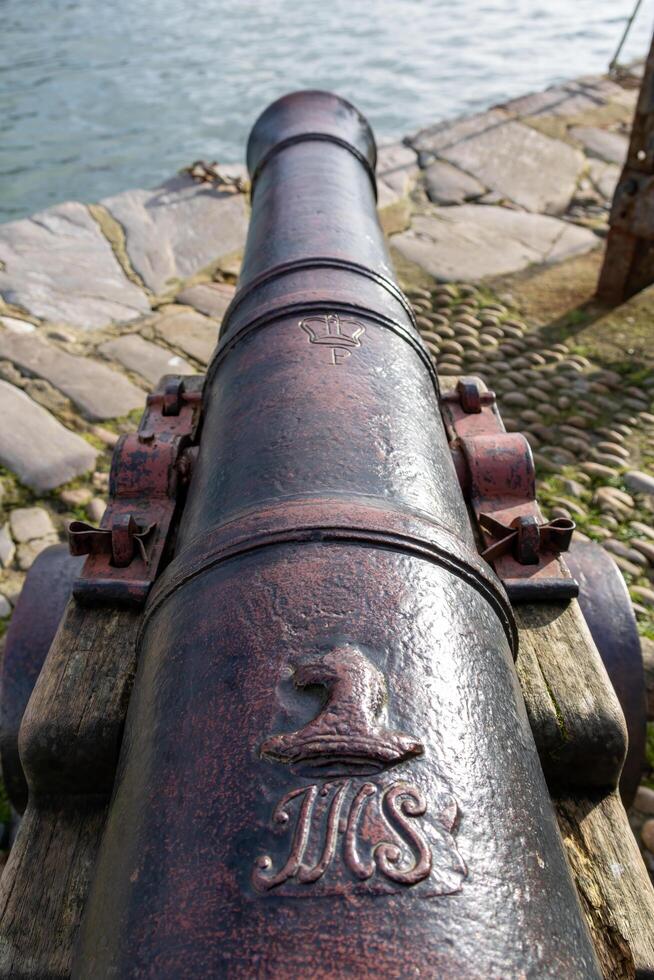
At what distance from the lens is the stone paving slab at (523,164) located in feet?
19.9

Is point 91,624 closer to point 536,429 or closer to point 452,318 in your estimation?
point 536,429

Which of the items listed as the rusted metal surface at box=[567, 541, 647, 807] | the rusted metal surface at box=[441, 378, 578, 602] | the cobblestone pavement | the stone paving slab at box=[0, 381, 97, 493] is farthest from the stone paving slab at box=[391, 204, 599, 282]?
the rusted metal surface at box=[567, 541, 647, 807]

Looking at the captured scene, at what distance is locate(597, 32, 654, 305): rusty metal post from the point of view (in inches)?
165

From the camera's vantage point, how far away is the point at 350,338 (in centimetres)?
180

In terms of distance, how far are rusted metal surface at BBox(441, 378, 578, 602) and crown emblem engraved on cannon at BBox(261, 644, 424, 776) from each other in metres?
0.87

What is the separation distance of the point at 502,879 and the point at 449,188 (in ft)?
19.0

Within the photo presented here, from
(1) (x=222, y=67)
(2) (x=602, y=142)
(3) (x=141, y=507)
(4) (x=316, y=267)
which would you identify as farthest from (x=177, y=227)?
(1) (x=222, y=67)

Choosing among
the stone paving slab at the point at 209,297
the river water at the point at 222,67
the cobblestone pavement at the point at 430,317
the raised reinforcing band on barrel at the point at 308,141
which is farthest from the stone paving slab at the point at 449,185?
the raised reinforcing band on barrel at the point at 308,141

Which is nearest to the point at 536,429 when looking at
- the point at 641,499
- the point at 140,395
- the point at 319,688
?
the point at 641,499

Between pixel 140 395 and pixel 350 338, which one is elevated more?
pixel 350 338

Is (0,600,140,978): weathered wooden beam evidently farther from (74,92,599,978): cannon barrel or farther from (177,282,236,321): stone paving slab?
(177,282,236,321): stone paving slab

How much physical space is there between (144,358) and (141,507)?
2179 millimetres

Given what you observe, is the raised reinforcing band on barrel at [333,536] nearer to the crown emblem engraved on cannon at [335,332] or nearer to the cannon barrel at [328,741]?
the cannon barrel at [328,741]

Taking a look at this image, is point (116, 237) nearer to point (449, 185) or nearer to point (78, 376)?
point (78, 376)
